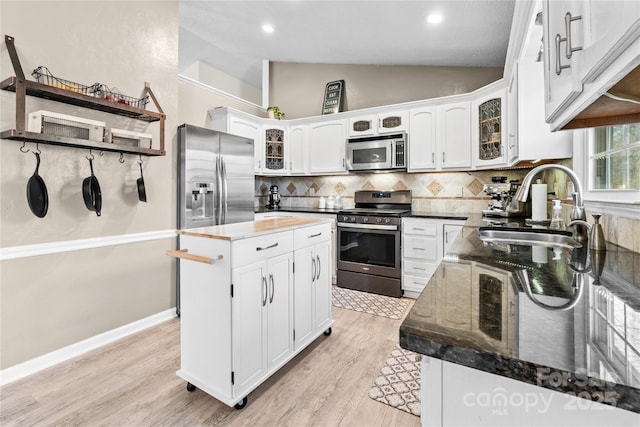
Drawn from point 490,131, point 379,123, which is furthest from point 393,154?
point 490,131

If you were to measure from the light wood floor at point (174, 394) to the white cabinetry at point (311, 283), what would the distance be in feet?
0.59

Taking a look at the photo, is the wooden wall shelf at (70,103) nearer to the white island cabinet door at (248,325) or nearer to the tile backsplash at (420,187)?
the white island cabinet door at (248,325)

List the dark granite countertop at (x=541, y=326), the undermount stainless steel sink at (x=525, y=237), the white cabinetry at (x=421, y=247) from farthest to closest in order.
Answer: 1. the white cabinetry at (x=421, y=247)
2. the undermount stainless steel sink at (x=525, y=237)
3. the dark granite countertop at (x=541, y=326)

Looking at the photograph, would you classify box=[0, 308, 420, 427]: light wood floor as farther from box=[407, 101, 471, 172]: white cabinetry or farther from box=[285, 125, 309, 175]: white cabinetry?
box=[285, 125, 309, 175]: white cabinetry

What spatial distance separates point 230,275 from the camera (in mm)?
1621

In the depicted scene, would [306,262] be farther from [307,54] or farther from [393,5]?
[307,54]

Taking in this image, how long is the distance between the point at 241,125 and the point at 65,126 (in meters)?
2.06

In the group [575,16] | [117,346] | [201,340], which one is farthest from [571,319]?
[117,346]

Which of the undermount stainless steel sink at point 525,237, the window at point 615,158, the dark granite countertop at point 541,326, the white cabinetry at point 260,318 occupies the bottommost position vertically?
the white cabinetry at point 260,318

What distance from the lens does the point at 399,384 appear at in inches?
75.7

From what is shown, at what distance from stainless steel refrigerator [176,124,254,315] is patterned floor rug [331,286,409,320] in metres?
1.38

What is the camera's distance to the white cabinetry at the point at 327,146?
422 centimetres

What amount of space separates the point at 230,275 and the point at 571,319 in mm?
1406

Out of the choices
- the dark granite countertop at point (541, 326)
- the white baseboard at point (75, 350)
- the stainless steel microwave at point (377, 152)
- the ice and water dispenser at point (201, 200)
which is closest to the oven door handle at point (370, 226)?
the stainless steel microwave at point (377, 152)
